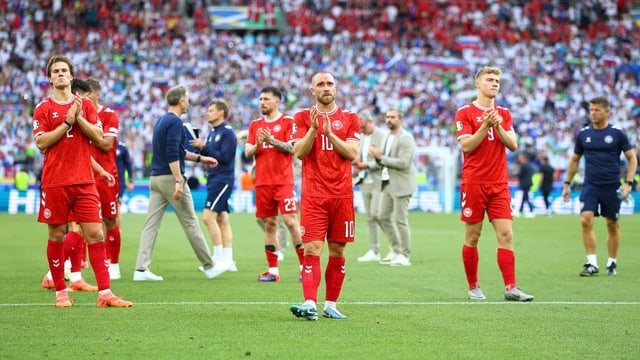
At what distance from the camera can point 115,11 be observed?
50.2 m

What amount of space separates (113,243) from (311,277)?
4868 mm

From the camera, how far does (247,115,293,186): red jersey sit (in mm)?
13406

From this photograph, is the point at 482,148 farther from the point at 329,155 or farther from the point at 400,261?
the point at 400,261

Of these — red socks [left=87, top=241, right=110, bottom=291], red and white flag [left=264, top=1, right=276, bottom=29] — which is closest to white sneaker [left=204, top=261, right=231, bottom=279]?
red socks [left=87, top=241, right=110, bottom=291]

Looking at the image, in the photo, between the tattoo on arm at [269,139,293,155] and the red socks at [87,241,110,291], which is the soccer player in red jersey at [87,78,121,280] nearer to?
the red socks at [87,241,110,291]

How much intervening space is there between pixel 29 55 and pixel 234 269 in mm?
33836

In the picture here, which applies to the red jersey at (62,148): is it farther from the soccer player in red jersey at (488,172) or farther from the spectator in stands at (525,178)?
the spectator in stands at (525,178)

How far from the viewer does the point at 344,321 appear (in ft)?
30.3

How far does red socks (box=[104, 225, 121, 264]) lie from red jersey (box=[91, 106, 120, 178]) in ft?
2.63

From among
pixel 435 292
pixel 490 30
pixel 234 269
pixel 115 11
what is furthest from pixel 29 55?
pixel 435 292

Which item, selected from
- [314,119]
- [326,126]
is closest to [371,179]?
[326,126]

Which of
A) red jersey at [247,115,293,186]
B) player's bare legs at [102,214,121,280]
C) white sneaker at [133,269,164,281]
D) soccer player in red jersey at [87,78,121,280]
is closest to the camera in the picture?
soccer player in red jersey at [87,78,121,280]

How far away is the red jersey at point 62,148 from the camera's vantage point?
9.88 metres

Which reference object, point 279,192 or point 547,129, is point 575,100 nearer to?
point 547,129
